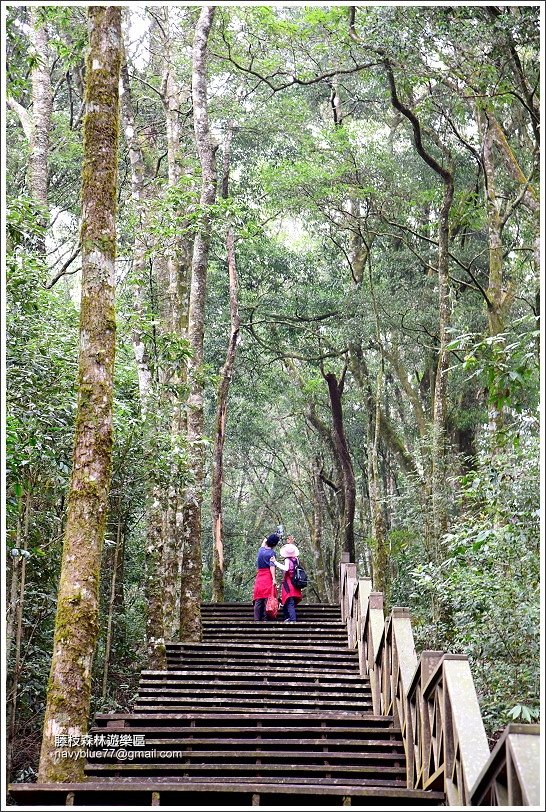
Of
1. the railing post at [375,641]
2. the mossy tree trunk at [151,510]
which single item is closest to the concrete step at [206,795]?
the railing post at [375,641]

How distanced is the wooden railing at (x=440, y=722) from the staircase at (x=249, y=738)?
0.26 meters

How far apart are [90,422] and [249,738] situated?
3224 millimetres

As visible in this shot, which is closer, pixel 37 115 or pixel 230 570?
pixel 37 115

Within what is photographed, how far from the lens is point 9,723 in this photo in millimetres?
8438

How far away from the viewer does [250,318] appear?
19.4 metres

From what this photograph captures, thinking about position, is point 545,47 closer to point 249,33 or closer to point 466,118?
point 249,33

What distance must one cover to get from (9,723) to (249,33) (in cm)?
1228

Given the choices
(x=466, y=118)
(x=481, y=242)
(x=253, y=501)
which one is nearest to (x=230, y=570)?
(x=253, y=501)

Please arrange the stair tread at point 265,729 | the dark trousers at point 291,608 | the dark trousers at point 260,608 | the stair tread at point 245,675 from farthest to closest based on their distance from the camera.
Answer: the dark trousers at point 291,608
the dark trousers at point 260,608
the stair tread at point 245,675
the stair tread at point 265,729

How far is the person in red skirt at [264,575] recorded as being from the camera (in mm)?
11828

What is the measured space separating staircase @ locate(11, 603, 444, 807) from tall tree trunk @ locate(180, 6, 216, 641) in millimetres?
727

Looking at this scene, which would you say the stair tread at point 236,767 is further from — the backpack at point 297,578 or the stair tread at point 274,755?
the backpack at point 297,578

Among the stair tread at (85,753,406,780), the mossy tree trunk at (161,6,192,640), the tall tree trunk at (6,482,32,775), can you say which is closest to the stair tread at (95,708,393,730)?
the stair tread at (85,753,406,780)

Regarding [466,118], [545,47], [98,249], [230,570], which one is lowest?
[230,570]
